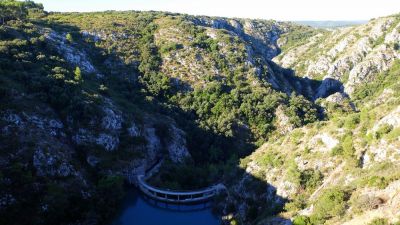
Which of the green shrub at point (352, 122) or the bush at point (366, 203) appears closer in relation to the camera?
the bush at point (366, 203)

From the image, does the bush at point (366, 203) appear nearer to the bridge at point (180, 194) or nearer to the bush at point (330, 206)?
the bush at point (330, 206)

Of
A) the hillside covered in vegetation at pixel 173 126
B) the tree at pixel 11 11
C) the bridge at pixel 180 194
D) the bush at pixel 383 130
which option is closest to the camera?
the bush at pixel 383 130

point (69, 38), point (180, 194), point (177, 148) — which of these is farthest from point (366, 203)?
point (69, 38)

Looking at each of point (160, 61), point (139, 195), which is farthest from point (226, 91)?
point (139, 195)

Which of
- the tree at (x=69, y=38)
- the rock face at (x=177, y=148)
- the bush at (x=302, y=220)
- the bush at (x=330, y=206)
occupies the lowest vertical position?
the rock face at (x=177, y=148)

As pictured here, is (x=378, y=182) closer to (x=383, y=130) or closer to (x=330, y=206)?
(x=330, y=206)

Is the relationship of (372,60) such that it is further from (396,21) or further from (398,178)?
(398,178)

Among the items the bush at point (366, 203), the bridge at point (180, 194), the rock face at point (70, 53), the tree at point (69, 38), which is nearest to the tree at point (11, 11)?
the rock face at point (70, 53)

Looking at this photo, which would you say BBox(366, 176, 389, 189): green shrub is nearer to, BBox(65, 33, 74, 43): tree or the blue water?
the blue water
